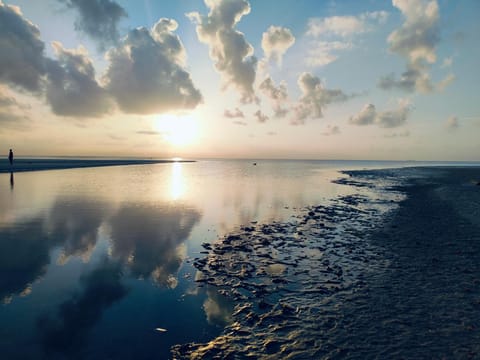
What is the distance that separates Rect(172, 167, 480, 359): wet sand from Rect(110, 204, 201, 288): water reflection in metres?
1.53

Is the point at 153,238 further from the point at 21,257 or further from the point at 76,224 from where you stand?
the point at 76,224

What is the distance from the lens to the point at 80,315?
27.9ft

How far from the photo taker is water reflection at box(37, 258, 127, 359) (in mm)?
7109

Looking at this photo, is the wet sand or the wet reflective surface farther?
the wet reflective surface

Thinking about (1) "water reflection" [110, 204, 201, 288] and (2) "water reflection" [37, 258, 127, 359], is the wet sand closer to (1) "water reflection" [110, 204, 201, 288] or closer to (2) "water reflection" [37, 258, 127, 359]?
(1) "water reflection" [110, 204, 201, 288]

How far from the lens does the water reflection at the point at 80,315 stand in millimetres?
7109

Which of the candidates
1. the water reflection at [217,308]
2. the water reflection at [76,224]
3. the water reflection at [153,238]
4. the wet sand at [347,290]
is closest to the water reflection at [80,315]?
the water reflection at [153,238]

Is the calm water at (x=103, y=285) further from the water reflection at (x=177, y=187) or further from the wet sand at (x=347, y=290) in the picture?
the water reflection at (x=177, y=187)

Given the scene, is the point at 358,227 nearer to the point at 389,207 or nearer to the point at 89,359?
the point at 389,207

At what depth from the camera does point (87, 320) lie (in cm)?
827

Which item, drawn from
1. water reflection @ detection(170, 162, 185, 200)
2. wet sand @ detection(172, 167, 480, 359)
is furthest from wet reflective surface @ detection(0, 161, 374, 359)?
water reflection @ detection(170, 162, 185, 200)

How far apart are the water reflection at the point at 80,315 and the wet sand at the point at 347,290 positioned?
266cm

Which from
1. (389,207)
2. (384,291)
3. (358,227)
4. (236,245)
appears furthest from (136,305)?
(389,207)

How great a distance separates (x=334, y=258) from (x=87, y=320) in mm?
10664
